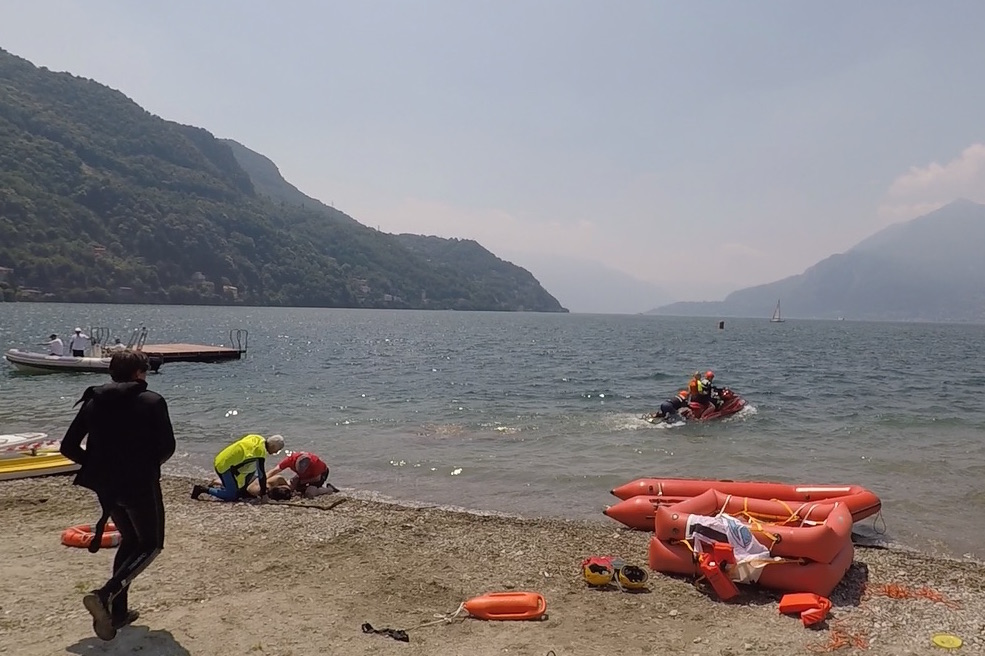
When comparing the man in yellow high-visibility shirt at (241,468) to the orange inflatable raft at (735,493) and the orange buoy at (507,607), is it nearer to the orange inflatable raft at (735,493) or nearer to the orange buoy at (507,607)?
the orange buoy at (507,607)

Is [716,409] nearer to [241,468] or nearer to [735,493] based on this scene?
[735,493]

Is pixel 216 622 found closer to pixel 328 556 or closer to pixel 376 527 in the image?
pixel 328 556

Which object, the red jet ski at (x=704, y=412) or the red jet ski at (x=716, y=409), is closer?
the red jet ski at (x=704, y=412)

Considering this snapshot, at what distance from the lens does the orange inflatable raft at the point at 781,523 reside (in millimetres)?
6488

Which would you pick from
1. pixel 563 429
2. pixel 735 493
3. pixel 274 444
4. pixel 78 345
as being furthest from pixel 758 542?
pixel 78 345

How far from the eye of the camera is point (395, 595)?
5953 millimetres

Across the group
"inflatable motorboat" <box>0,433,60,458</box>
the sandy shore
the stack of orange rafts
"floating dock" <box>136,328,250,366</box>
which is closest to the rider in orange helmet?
the sandy shore

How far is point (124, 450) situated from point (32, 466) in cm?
818

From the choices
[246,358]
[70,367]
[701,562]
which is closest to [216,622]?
[701,562]

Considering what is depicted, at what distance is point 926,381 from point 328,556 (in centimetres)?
3503

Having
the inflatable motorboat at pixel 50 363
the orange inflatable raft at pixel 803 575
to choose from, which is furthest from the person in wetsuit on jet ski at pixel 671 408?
the inflatable motorboat at pixel 50 363

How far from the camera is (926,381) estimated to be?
32.1m

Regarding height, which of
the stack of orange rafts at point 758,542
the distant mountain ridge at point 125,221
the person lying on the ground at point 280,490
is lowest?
the person lying on the ground at point 280,490

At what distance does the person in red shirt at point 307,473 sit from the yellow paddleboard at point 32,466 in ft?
11.5
